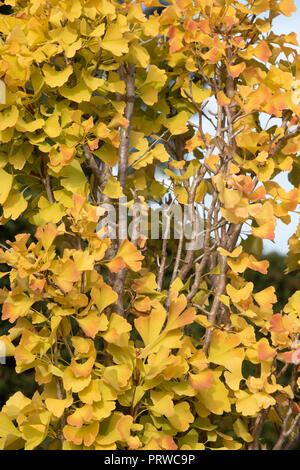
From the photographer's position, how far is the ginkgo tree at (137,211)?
1.38 meters

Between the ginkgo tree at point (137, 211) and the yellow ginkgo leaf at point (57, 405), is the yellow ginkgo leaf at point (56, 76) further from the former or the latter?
the yellow ginkgo leaf at point (57, 405)

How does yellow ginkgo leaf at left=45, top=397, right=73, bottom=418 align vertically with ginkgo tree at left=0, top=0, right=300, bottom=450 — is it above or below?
below

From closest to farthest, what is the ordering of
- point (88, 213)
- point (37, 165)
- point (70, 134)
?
→ point (88, 213) → point (70, 134) → point (37, 165)

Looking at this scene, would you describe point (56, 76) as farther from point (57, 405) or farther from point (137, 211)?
point (57, 405)

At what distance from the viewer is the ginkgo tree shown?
1.38 metres

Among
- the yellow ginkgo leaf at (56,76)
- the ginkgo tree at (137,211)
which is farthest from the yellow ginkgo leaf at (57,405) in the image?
the yellow ginkgo leaf at (56,76)

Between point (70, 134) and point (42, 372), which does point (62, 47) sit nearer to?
point (70, 134)

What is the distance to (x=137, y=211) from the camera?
156cm

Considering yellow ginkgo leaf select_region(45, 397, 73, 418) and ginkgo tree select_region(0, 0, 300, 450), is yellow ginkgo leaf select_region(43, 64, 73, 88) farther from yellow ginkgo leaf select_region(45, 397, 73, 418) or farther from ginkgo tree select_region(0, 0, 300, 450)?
yellow ginkgo leaf select_region(45, 397, 73, 418)

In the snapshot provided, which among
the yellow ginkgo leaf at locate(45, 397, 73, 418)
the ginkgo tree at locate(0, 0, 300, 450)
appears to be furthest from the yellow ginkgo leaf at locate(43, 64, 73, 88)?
the yellow ginkgo leaf at locate(45, 397, 73, 418)

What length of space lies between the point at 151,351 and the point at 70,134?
566mm

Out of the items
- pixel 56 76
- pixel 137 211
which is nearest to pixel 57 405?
pixel 137 211

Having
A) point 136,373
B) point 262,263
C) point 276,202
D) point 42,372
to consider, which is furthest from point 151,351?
point 276,202

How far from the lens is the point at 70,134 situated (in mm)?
1478
